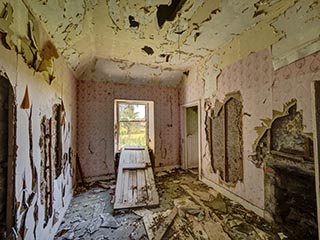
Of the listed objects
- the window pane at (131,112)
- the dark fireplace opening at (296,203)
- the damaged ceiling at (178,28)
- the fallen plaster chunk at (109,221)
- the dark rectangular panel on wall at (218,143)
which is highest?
the damaged ceiling at (178,28)

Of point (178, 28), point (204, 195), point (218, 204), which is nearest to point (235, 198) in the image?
point (218, 204)

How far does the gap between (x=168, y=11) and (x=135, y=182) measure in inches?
117

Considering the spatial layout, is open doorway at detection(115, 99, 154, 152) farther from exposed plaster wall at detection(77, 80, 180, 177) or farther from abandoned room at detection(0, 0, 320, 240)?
abandoned room at detection(0, 0, 320, 240)

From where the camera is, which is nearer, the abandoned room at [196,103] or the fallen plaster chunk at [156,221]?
the abandoned room at [196,103]

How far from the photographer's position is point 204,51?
338cm

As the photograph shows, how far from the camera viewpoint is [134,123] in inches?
189

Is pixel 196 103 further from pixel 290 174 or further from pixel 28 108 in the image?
pixel 28 108

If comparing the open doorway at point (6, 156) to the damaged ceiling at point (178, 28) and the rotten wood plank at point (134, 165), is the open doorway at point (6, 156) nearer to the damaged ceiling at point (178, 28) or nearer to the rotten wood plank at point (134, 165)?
the damaged ceiling at point (178, 28)

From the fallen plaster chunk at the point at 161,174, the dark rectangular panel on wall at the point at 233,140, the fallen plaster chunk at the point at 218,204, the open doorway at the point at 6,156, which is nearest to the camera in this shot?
the open doorway at the point at 6,156

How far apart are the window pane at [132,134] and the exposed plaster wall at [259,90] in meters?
2.45

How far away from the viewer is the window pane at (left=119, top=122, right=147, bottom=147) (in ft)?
15.4

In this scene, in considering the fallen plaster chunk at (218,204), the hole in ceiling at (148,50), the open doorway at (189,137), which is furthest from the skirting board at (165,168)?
the hole in ceiling at (148,50)

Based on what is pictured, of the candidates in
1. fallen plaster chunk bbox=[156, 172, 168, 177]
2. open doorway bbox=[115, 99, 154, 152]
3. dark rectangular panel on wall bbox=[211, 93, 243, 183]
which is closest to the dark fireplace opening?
dark rectangular panel on wall bbox=[211, 93, 243, 183]

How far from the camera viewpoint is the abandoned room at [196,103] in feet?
4.54
